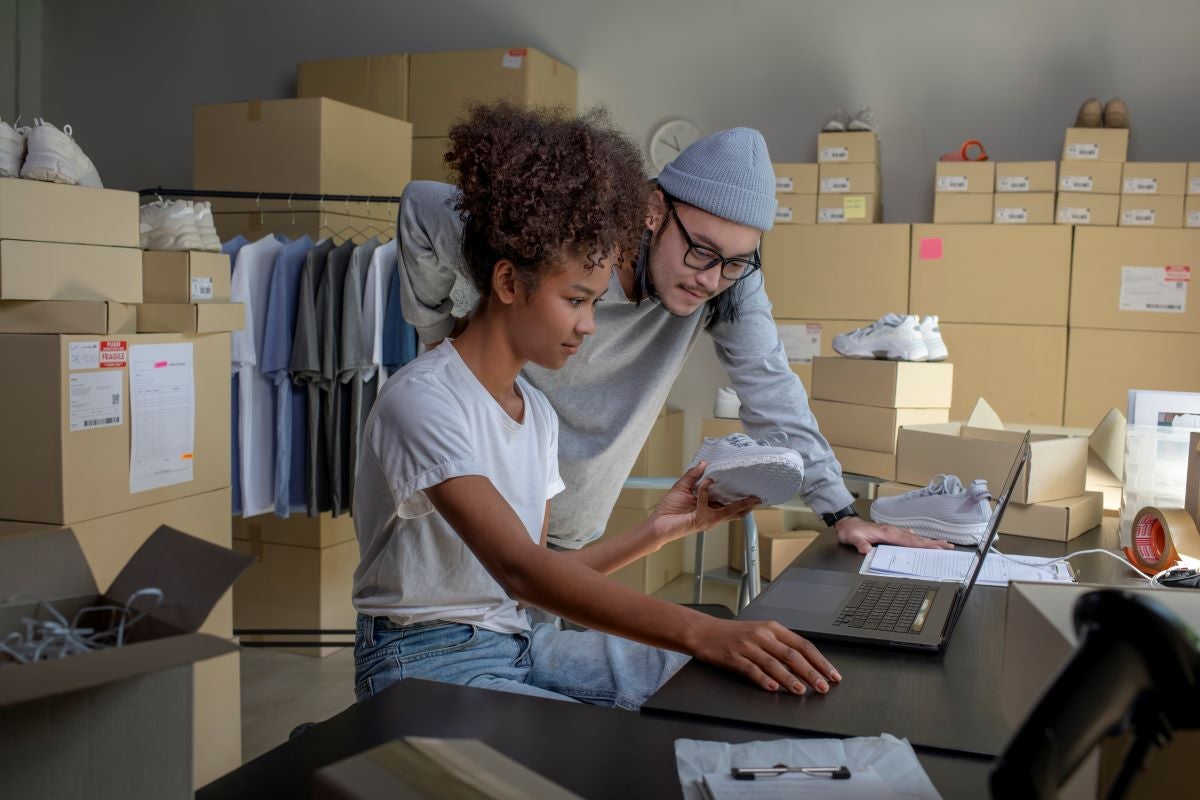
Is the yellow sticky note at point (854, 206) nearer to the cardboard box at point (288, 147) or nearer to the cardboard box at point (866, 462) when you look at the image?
the cardboard box at point (866, 462)

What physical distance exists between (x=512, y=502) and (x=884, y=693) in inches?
22.0

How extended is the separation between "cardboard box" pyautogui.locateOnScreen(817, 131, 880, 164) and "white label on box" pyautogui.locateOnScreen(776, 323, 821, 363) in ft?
2.27

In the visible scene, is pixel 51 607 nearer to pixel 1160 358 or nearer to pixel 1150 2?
pixel 1160 358

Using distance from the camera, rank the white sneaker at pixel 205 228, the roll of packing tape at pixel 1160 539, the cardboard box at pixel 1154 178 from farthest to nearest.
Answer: the cardboard box at pixel 1154 178 < the white sneaker at pixel 205 228 < the roll of packing tape at pixel 1160 539

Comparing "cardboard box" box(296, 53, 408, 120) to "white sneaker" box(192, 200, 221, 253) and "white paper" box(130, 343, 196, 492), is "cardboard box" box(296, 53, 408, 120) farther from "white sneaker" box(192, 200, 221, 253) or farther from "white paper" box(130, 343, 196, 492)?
"white paper" box(130, 343, 196, 492)

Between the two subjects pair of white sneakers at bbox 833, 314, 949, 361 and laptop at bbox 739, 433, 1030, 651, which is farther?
pair of white sneakers at bbox 833, 314, 949, 361

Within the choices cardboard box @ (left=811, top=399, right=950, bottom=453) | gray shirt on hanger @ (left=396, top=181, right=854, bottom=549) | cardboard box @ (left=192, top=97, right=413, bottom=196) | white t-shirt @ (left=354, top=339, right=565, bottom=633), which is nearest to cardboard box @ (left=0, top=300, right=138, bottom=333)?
gray shirt on hanger @ (left=396, top=181, right=854, bottom=549)

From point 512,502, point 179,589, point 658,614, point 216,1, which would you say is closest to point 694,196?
point 512,502

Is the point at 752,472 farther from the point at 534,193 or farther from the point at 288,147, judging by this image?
the point at 288,147

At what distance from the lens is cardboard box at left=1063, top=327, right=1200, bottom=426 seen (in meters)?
3.96

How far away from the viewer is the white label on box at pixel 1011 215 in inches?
161

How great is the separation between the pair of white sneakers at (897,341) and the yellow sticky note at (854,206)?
1310 millimetres

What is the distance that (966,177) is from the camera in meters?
4.15

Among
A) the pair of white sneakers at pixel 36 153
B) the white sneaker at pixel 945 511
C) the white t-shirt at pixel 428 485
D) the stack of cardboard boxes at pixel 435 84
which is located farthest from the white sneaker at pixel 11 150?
the stack of cardboard boxes at pixel 435 84
